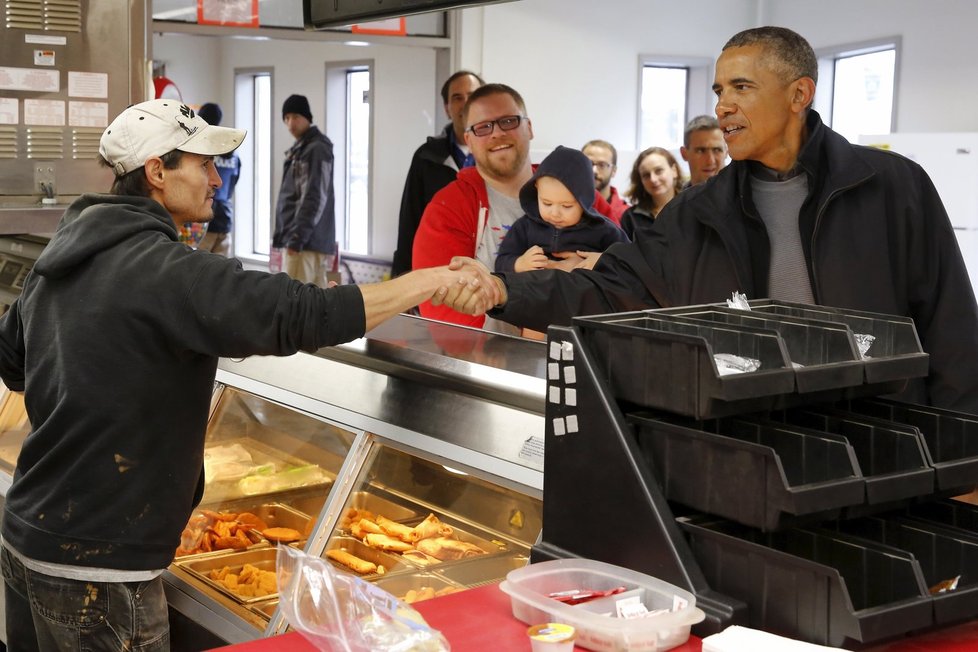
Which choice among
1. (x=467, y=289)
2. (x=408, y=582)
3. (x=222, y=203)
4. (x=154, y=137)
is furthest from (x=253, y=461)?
(x=222, y=203)

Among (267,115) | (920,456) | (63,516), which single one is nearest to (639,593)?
(920,456)

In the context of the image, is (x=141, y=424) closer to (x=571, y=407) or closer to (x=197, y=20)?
(x=571, y=407)

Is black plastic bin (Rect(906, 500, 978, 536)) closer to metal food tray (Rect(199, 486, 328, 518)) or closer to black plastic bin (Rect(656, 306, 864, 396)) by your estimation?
black plastic bin (Rect(656, 306, 864, 396))

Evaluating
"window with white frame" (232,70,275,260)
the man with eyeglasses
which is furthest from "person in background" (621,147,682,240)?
"window with white frame" (232,70,275,260)

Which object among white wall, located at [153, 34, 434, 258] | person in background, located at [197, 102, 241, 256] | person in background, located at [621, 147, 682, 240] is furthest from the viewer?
person in background, located at [197, 102, 241, 256]

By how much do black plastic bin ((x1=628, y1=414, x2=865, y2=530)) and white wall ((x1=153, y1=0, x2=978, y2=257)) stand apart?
730 centimetres

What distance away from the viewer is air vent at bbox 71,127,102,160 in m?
5.01

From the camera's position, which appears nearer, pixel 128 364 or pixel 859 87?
pixel 128 364

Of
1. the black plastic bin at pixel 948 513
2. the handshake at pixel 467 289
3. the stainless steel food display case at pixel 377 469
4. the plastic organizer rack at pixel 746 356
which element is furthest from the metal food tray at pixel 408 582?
the black plastic bin at pixel 948 513

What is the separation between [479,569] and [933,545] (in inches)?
47.4

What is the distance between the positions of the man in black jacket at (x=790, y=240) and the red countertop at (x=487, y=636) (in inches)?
37.2

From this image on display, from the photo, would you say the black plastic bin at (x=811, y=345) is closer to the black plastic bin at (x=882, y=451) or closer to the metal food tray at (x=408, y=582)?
the black plastic bin at (x=882, y=451)

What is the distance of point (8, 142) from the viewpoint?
4879 millimetres

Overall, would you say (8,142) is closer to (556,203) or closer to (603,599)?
(556,203)
